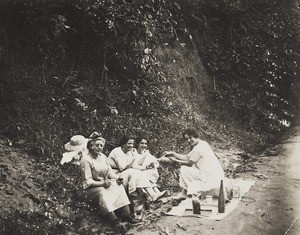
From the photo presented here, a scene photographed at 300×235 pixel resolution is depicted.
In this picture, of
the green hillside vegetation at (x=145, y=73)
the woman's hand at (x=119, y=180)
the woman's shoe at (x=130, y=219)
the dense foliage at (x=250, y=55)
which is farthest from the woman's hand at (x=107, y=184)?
the dense foliage at (x=250, y=55)

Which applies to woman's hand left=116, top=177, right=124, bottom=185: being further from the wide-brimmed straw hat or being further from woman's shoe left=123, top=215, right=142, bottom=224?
the wide-brimmed straw hat

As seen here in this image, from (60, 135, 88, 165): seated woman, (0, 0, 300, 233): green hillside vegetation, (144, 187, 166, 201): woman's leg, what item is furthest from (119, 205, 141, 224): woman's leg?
(60, 135, 88, 165): seated woman

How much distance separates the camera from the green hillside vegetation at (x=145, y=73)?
25.4 feet

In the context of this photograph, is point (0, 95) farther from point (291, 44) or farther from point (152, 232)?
point (291, 44)

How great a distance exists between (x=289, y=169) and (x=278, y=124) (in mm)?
4555

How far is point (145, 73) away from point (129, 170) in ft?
12.7

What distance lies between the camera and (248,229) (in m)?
5.79

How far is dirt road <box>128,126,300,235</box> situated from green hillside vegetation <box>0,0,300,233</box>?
157cm

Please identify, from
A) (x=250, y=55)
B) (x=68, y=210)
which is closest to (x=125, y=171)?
(x=68, y=210)

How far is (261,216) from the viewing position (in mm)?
6223

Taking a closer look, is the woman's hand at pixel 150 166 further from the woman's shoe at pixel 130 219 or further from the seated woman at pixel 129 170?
the woman's shoe at pixel 130 219

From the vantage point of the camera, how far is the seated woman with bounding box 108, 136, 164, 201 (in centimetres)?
638

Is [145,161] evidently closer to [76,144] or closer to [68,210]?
[76,144]

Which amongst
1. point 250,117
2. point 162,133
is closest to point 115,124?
point 162,133
